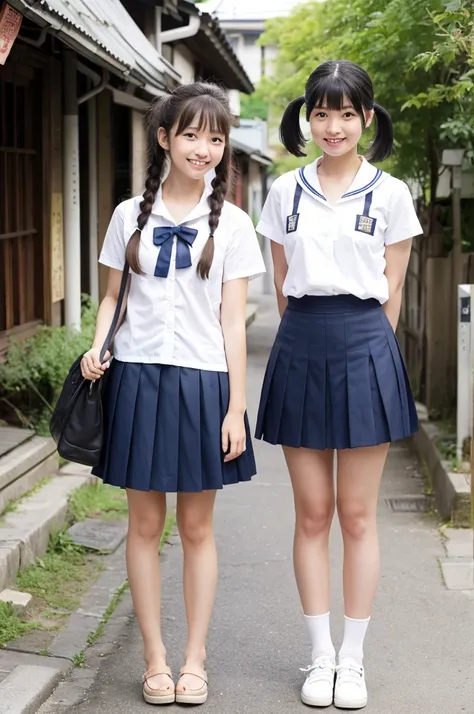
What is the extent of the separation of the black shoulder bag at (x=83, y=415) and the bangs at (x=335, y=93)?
0.93m

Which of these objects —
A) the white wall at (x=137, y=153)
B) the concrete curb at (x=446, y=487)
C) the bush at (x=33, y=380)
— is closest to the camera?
the concrete curb at (x=446, y=487)

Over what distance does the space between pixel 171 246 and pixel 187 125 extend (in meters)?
0.43

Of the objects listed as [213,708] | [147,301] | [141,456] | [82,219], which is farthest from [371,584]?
[82,219]

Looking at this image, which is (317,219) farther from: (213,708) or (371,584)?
(213,708)

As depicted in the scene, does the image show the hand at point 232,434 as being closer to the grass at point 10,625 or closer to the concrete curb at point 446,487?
the grass at point 10,625

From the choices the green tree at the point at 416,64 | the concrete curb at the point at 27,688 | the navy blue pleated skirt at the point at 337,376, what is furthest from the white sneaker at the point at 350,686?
the green tree at the point at 416,64

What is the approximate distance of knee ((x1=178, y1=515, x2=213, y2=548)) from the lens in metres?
3.99

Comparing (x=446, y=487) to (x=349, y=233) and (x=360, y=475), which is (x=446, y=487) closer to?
(x=360, y=475)

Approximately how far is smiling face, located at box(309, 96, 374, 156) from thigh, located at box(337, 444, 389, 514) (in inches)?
43.8

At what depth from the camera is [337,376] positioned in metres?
3.94

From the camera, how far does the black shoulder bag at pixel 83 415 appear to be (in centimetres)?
384

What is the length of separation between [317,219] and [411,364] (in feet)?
24.5

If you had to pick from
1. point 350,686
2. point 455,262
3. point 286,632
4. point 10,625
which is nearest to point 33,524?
point 10,625

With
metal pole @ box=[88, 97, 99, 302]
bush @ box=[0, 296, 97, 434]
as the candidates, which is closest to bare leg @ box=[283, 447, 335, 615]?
bush @ box=[0, 296, 97, 434]
